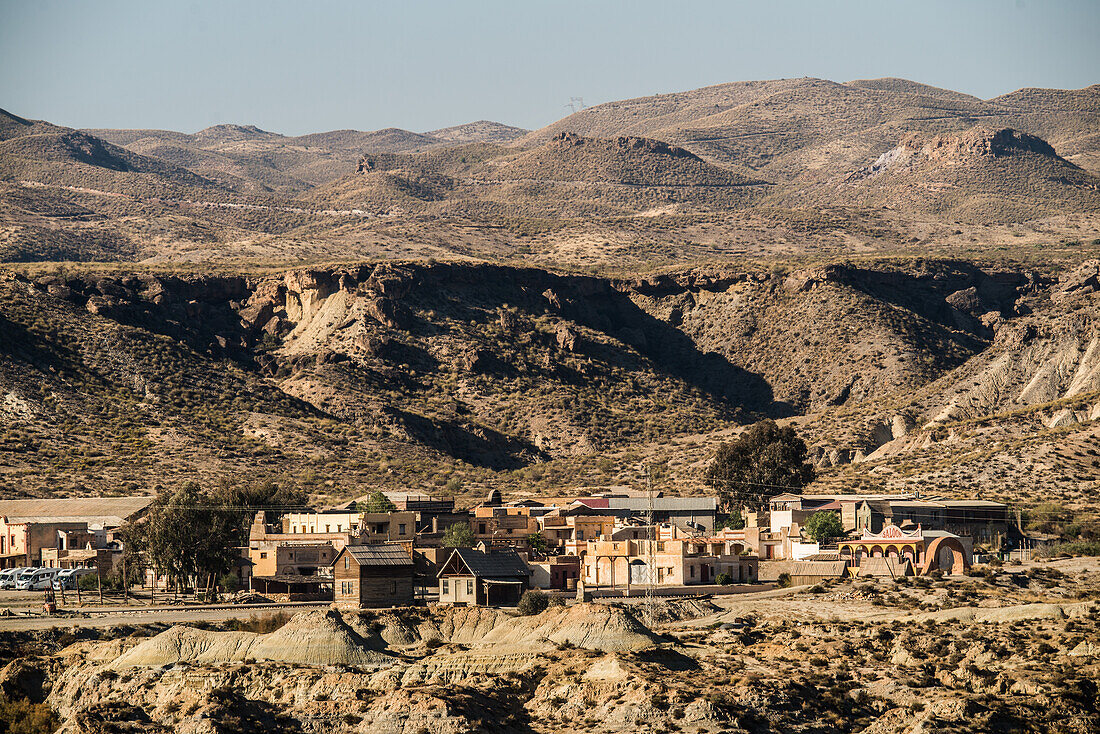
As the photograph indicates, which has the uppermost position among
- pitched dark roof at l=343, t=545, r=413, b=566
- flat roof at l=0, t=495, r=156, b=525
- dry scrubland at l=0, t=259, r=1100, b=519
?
dry scrubland at l=0, t=259, r=1100, b=519

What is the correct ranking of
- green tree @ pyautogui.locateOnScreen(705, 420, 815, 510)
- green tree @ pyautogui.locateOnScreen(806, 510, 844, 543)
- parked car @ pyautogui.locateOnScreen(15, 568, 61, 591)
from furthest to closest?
green tree @ pyautogui.locateOnScreen(705, 420, 815, 510), green tree @ pyautogui.locateOnScreen(806, 510, 844, 543), parked car @ pyautogui.locateOnScreen(15, 568, 61, 591)

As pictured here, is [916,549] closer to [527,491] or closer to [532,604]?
[532,604]

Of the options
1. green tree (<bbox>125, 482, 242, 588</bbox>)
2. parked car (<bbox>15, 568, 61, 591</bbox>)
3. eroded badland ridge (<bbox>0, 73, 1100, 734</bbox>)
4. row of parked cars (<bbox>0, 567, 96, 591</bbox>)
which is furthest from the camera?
parked car (<bbox>15, 568, 61, 591</bbox>)

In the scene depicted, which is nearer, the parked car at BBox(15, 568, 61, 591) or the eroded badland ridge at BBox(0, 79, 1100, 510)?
the parked car at BBox(15, 568, 61, 591)

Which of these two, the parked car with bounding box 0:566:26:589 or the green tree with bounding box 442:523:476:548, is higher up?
the green tree with bounding box 442:523:476:548

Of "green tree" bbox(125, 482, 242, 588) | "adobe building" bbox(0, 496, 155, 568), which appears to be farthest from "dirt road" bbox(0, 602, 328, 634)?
"adobe building" bbox(0, 496, 155, 568)

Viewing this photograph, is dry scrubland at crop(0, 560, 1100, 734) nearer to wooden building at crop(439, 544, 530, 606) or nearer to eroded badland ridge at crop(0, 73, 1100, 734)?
eroded badland ridge at crop(0, 73, 1100, 734)

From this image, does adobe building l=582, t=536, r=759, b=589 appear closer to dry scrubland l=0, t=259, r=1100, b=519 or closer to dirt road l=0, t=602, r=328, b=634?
dirt road l=0, t=602, r=328, b=634

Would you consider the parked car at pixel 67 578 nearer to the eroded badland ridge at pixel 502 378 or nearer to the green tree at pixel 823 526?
the eroded badland ridge at pixel 502 378
